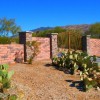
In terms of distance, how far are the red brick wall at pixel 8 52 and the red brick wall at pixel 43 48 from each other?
67.2 inches

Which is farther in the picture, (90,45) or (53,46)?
(90,45)

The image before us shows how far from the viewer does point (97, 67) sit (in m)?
16.8

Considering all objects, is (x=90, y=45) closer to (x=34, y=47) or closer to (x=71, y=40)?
(x=71, y=40)

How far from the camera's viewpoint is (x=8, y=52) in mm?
18453

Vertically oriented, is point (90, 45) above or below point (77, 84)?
above

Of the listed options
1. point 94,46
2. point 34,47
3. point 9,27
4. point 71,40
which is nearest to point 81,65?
point 34,47

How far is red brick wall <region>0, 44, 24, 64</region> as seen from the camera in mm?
18106

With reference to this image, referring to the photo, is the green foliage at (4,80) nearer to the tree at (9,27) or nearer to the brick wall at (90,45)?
the brick wall at (90,45)

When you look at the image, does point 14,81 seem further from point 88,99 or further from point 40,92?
point 88,99

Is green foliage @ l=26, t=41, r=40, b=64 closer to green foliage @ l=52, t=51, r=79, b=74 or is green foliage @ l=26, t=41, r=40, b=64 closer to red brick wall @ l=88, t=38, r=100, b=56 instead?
green foliage @ l=52, t=51, r=79, b=74

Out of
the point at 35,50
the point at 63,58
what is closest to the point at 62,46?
the point at 35,50

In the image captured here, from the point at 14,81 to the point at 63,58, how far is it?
4287 millimetres

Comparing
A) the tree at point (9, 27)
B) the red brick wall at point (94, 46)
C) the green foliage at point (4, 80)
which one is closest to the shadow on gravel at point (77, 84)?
the green foliage at point (4, 80)

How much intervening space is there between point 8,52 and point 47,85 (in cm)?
478
